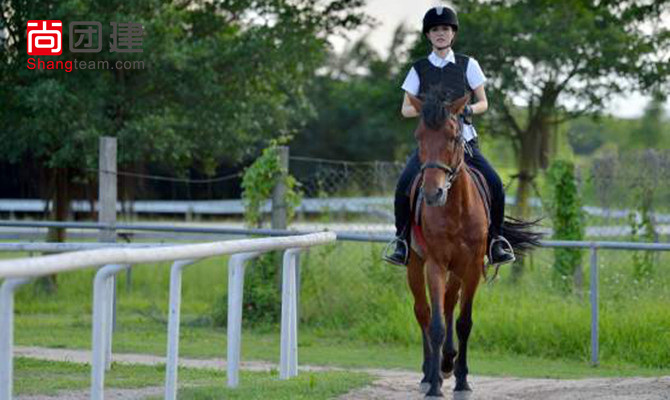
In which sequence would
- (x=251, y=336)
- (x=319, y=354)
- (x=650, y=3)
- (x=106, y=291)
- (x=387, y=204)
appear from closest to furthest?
(x=106, y=291) < (x=319, y=354) < (x=251, y=336) < (x=387, y=204) < (x=650, y=3)

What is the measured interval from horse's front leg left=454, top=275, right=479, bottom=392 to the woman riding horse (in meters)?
0.37

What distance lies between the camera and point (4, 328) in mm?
5453

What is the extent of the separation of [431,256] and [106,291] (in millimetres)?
3226

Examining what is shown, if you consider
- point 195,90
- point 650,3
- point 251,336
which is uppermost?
point 650,3

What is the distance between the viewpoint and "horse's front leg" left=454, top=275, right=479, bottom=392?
939 cm

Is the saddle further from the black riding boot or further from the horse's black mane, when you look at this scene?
the horse's black mane

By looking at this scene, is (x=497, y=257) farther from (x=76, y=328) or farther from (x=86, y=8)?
(x=86, y=8)

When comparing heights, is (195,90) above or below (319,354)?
above

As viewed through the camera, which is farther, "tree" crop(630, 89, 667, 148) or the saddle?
"tree" crop(630, 89, 667, 148)

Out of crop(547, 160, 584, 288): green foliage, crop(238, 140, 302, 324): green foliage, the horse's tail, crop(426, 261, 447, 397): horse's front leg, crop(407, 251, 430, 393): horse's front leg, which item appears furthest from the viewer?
crop(547, 160, 584, 288): green foliage

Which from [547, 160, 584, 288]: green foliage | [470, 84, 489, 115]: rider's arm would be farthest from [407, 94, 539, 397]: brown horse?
Result: [547, 160, 584, 288]: green foliage

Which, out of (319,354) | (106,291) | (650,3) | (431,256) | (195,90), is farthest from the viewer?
(650,3)

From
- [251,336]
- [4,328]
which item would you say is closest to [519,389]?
[4,328]

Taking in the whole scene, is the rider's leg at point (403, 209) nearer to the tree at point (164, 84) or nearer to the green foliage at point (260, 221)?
the green foliage at point (260, 221)
